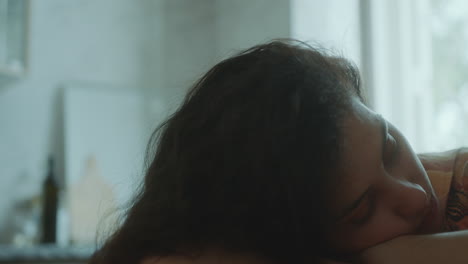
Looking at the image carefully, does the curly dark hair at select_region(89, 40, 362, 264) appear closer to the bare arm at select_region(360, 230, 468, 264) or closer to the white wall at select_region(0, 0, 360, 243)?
the bare arm at select_region(360, 230, 468, 264)

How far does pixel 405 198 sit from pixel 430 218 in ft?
0.33

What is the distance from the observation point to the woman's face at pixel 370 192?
22.2 inches

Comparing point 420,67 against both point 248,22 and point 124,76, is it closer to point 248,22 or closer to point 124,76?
point 248,22

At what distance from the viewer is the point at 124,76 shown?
2.77 m

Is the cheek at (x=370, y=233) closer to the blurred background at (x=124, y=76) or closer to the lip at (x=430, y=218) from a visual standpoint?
the lip at (x=430, y=218)

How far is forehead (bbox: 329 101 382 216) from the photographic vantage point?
1.85 ft

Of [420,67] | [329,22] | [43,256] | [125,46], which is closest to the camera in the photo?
[43,256]

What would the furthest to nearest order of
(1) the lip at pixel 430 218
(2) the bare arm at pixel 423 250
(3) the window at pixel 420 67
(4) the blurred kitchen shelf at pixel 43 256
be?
1. (3) the window at pixel 420 67
2. (4) the blurred kitchen shelf at pixel 43 256
3. (1) the lip at pixel 430 218
4. (2) the bare arm at pixel 423 250

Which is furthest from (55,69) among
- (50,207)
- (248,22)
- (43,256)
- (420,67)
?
(420,67)

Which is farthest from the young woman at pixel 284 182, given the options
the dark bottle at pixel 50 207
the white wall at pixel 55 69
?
the white wall at pixel 55 69

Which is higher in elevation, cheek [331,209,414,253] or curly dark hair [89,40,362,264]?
curly dark hair [89,40,362,264]

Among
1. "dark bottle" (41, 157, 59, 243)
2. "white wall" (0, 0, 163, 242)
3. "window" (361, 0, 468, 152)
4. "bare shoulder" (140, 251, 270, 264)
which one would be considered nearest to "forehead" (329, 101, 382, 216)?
"bare shoulder" (140, 251, 270, 264)

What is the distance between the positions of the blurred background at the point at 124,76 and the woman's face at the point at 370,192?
129 cm

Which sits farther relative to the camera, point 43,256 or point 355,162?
point 43,256
